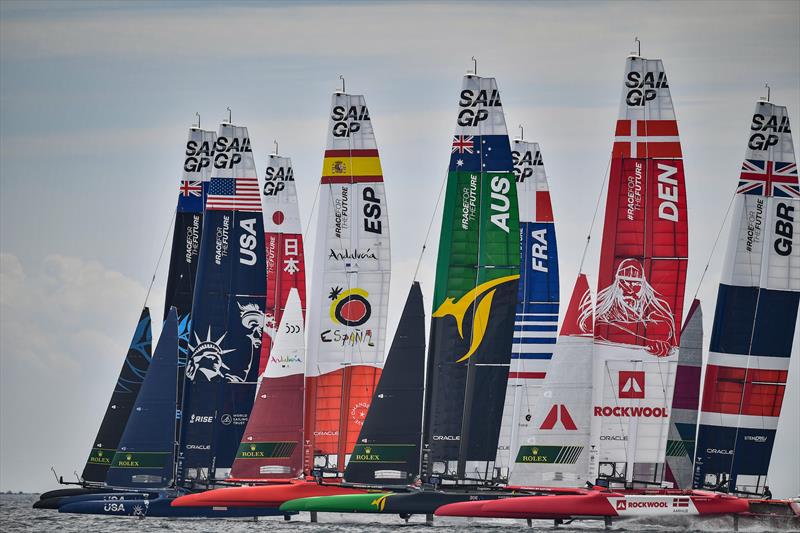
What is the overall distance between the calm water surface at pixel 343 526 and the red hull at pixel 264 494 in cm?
60

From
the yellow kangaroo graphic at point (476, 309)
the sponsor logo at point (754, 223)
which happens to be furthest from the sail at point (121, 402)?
the sponsor logo at point (754, 223)

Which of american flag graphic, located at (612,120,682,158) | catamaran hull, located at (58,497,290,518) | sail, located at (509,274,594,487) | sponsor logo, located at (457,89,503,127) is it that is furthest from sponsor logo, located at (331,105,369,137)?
catamaran hull, located at (58,497,290,518)

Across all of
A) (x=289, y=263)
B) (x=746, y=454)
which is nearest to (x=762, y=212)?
(x=746, y=454)

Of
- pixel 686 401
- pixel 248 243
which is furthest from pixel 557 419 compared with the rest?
pixel 248 243

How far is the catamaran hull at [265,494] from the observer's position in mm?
42469

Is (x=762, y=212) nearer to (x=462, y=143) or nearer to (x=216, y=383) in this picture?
(x=462, y=143)

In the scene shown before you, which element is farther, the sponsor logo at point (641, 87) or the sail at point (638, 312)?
the sponsor logo at point (641, 87)

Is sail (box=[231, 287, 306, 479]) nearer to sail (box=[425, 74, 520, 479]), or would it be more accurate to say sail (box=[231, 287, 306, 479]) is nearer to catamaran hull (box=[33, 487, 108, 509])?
sail (box=[425, 74, 520, 479])

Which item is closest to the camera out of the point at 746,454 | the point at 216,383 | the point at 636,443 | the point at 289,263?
the point at 636,443

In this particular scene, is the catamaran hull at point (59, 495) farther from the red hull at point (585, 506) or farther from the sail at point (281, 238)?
the red hull at point (585, 506)

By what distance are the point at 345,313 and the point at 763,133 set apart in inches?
454

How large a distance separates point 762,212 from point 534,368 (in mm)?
7906

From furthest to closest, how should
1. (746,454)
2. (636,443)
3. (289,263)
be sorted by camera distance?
(289,263), (746,454), (636,443)

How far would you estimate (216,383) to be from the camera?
46.6m
